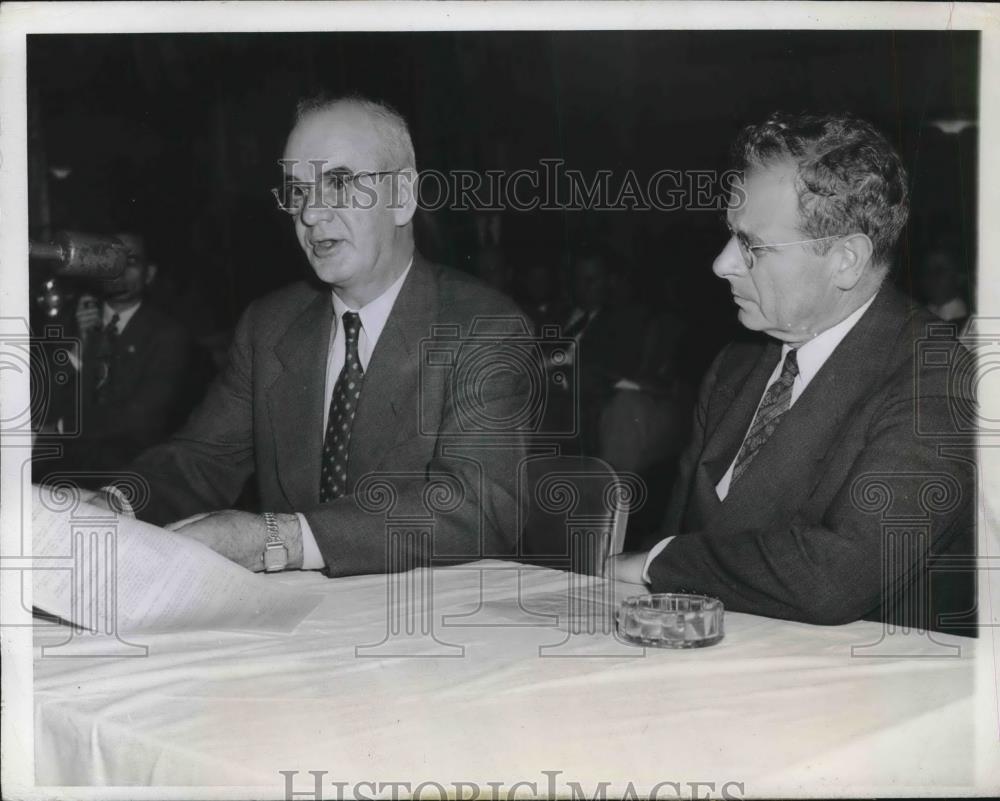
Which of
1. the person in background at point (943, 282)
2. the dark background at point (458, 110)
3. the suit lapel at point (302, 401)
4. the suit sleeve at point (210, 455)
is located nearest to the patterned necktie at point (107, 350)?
the dark background at point (458, 110)

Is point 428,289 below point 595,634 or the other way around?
the other way around

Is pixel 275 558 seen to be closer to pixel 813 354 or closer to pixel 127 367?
pixel 813 354

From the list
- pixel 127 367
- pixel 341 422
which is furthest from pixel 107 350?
pixel 341 422

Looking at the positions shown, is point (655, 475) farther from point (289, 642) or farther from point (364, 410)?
point (289, 642)

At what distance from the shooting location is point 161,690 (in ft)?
4.25

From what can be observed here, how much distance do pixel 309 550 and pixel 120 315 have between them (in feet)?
5.51

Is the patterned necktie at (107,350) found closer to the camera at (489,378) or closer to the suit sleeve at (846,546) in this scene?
the camera at (489,378)

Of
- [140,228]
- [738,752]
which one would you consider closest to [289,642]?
[738,752]

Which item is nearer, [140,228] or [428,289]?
[428,289]

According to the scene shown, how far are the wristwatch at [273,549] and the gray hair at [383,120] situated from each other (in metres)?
0.81

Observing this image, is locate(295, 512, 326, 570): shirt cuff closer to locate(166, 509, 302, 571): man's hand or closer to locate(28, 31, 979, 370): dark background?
locate(166, 509, 302, 571): man's hand

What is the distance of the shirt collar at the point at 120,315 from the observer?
323 centimetres

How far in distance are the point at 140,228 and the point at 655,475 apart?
2168 mm

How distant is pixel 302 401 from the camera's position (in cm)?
228
